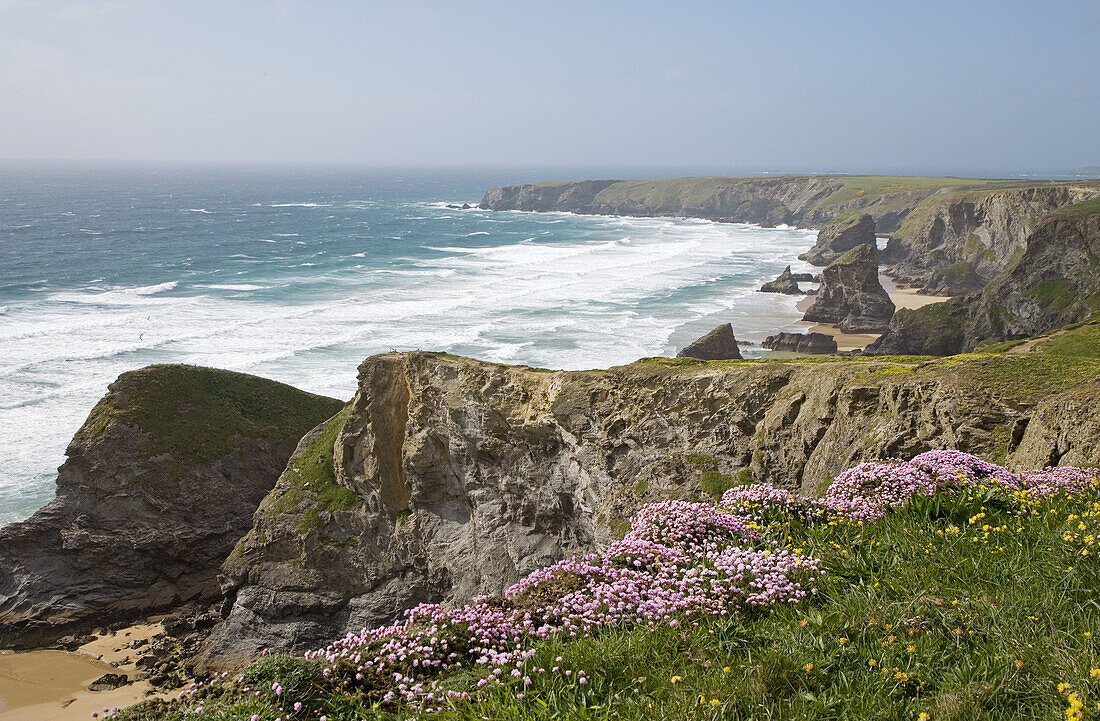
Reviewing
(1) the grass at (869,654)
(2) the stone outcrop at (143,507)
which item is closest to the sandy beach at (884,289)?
(2) the stone outcrop at (143,507)

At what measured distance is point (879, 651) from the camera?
24.3ft

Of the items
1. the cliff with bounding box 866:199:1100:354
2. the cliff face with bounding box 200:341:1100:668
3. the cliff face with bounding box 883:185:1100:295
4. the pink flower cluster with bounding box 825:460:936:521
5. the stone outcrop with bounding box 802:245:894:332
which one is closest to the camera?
the pink flower cluster with bounding box 825:460:936:521

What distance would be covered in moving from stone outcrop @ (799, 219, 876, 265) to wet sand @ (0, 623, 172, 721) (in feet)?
285

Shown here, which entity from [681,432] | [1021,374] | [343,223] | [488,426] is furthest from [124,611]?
[343,223]

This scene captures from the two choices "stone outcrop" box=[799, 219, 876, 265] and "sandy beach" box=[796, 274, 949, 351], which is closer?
"sandy beach" box=[796, 274, 949, 351]

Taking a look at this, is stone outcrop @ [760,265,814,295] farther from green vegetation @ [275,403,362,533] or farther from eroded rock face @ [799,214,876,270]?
green vegetation @ [275,403,362,533]

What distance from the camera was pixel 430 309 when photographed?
6538cm

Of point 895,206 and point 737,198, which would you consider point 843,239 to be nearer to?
point 895,206

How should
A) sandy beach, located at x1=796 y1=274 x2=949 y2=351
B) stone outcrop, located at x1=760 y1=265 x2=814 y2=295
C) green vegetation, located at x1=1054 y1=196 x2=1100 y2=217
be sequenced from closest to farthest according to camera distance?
green vegetation, located at x1=1054 y1=196 x2=1100 y2=217, sandy beach, located at x1=796 y1=274 x2=949 y2=351, stone outcrop, located at x1=760 y1=265 x2=814 y2=295

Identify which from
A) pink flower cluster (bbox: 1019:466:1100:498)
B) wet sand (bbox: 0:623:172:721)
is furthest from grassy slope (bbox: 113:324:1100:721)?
wet sand (bbox: 0:623:172:721)

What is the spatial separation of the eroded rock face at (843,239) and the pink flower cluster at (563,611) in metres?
91.5

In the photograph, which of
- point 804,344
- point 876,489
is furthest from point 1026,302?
point 876,489

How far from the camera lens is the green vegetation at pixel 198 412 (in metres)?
28.1

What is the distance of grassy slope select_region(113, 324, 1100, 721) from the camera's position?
22.1ft
